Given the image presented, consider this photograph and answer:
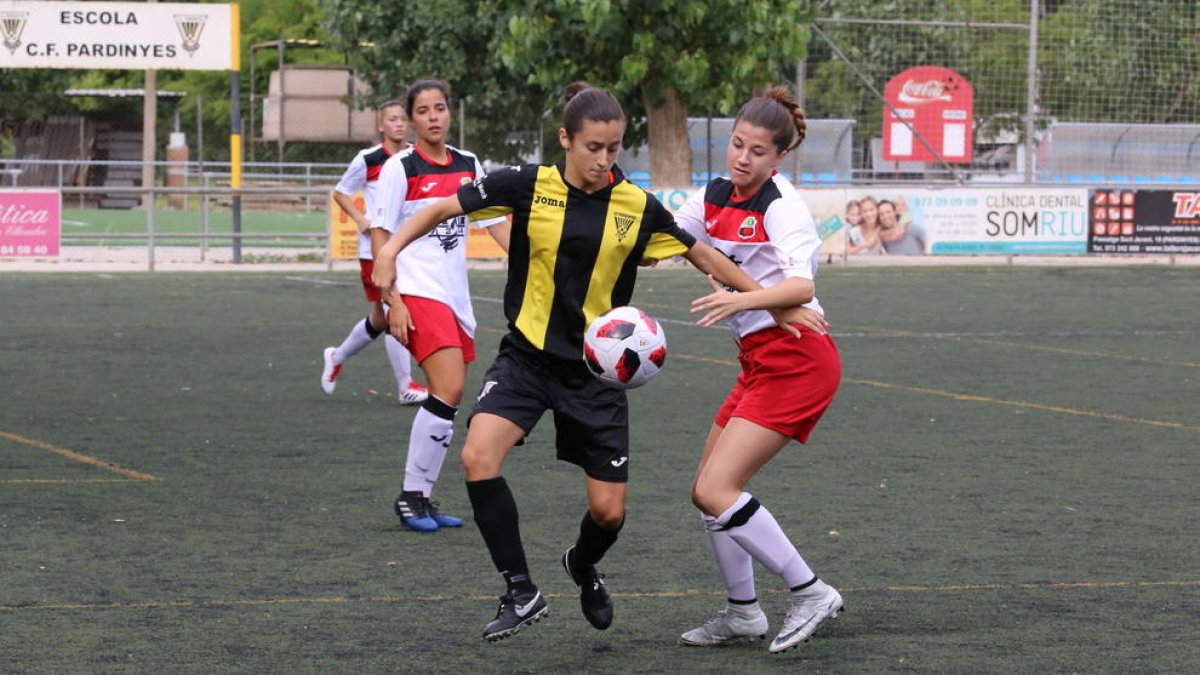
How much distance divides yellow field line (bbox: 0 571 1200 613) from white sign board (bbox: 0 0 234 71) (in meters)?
22.3

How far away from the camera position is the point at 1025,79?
31.0m

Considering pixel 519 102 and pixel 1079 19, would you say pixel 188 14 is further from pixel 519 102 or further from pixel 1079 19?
pixel 1079 19

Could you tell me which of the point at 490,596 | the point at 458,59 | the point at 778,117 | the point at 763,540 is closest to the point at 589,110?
the point at 778,117

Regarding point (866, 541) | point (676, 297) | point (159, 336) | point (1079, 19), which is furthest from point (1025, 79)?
point (866, 541)

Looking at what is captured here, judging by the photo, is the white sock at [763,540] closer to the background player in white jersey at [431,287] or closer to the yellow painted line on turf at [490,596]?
the yellow painted line on turf at [490,596]

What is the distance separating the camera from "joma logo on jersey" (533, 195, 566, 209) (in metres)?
5.84

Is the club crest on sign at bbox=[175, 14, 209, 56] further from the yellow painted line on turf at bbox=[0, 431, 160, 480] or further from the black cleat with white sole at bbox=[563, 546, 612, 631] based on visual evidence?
the black cleat with white sole at bbox=[563, 546, 612, 631]

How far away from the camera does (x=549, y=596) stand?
6543 mm

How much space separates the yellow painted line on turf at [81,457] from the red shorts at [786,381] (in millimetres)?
4071

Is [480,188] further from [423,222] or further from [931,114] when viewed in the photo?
[931,114]

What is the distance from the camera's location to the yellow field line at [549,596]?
246 inches

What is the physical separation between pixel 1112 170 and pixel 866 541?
87.0ft

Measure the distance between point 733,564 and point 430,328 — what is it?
266cm

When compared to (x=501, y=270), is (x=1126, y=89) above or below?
above
